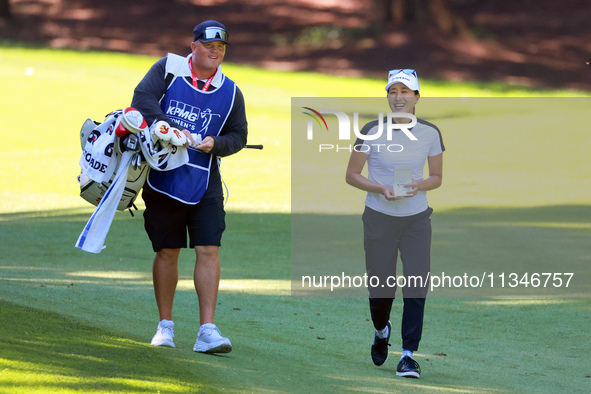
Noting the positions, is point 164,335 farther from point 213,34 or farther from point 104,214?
point 213,34

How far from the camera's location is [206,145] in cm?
571

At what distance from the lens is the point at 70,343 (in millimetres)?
5230

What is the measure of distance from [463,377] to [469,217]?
790 cm

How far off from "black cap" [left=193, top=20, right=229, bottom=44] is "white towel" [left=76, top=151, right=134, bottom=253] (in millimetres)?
830

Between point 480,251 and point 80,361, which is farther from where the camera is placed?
point 480,251

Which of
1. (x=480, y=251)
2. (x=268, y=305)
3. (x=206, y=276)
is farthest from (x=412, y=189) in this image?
(x=480, y=251)

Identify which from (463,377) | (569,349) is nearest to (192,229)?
(463,377)

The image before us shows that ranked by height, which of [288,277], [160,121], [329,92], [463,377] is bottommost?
[463,377]

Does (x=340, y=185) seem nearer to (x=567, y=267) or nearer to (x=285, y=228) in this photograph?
(x=285, y=228)

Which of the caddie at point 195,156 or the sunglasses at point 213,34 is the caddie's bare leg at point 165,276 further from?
the sunglasses at point 213,34

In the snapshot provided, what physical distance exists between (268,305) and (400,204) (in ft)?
8.04

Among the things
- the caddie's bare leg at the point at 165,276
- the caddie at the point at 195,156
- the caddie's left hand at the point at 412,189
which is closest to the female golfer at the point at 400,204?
the caddie's left hand at the point at 412,189

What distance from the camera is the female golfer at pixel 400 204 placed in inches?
230

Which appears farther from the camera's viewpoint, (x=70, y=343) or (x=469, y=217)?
(x=469, y=217)
